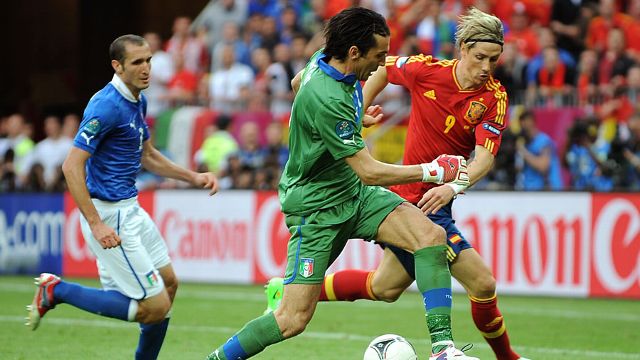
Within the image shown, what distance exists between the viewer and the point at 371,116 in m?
7.65

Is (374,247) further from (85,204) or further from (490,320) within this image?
(85,204)

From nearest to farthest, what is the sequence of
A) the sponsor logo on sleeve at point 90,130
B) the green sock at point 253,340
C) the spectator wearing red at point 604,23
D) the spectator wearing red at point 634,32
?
the green sock at point 253,340 → the sponsor logo on sleeve at point 90,130 → the spectator wearing red at point 634,32 → the spectator wearing red at point 604,23

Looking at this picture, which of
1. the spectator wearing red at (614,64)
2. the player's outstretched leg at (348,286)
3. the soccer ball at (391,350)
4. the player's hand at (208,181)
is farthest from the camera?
the spectator wearing red at (614,64)

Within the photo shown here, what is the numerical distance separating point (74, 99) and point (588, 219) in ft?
45.0

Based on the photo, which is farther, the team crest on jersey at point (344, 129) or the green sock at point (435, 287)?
the green sock at point (435, 287)

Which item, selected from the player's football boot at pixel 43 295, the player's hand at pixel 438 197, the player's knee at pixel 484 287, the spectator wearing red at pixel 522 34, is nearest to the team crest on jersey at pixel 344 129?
the player's hand at pixel 438 197

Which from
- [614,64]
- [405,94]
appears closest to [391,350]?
[614,64]

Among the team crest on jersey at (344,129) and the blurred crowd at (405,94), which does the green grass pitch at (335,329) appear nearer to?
the blurred crowd at (405,94)

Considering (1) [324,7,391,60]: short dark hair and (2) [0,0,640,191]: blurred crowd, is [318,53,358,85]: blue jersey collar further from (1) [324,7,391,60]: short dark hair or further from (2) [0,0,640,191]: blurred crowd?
(2) [0,0,640,191]: blurred crowd

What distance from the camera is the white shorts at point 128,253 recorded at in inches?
308

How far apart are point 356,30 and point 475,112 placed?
4.85 ft

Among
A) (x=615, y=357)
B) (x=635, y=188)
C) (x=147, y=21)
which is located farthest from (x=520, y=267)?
(x=147, y=21)

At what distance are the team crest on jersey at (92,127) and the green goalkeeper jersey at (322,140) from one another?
4.62 ft

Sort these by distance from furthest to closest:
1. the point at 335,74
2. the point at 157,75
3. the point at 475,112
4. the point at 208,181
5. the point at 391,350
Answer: the point at 157,75
the point at 208,181
the point at 475,112
the point at 391,350
the point at 335,74
